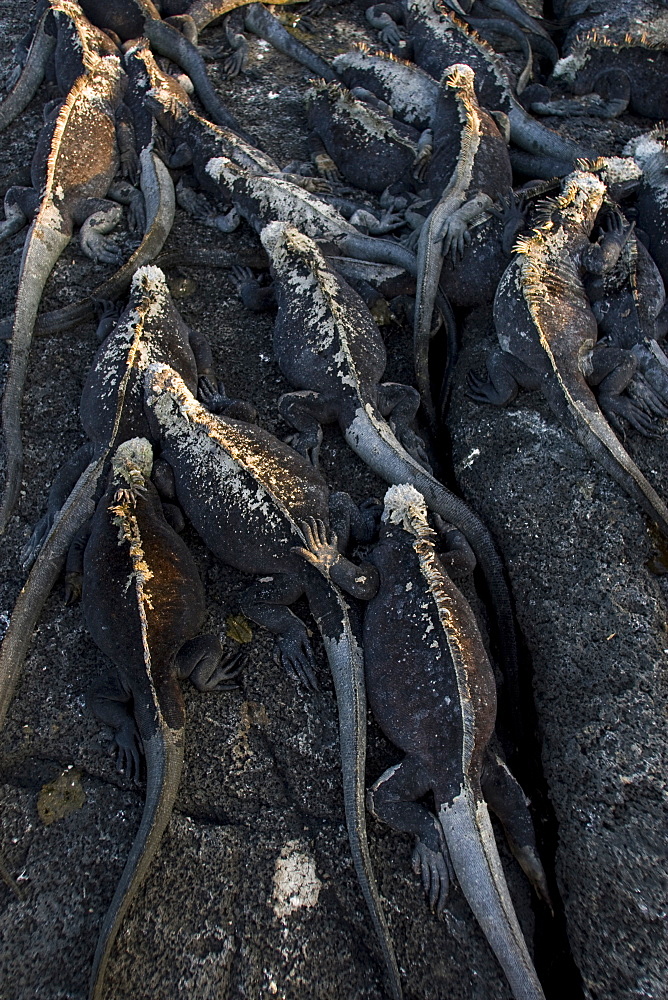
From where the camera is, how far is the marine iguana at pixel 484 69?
6.29 metres

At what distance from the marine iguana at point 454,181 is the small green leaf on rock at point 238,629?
1968 mm

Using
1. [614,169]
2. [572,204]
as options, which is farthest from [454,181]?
[614,169]

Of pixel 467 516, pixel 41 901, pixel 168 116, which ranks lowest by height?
pixel 41 901

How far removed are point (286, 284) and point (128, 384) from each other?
142 cm

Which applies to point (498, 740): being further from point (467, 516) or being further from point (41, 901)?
point (41, 901)

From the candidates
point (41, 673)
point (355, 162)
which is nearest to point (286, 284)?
point (355, 162)

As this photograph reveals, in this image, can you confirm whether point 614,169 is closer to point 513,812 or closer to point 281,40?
point 281,40

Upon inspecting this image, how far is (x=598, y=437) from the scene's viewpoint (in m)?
4.20

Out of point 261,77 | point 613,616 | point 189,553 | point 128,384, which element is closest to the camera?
point 613,616

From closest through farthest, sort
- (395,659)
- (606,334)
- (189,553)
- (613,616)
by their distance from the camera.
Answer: (395,659), (613,616), (189,553), (606,334)

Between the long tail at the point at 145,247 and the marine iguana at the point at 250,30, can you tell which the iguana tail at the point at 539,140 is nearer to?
the marine iguana at the point at 250,30

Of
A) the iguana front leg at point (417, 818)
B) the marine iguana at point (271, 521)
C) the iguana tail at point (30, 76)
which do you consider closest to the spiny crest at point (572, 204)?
the marine iguana at point (271, 521)

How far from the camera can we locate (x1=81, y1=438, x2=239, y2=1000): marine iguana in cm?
315

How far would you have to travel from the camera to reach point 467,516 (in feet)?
13.4
